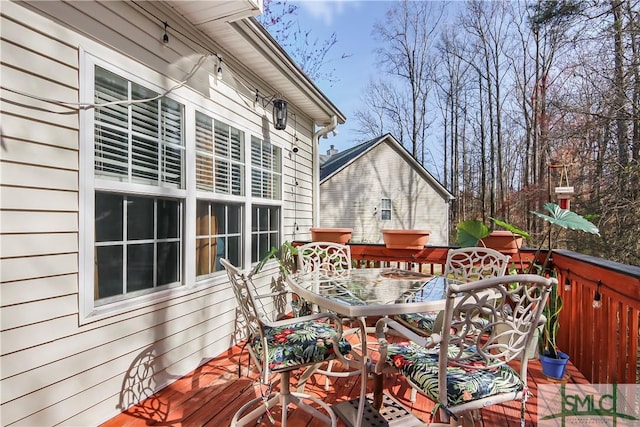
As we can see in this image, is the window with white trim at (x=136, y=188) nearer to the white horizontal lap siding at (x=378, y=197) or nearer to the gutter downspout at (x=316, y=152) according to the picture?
the gutter downspout at (x=316, y=152)

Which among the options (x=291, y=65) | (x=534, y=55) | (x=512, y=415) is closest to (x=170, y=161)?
(x=291, y=65)

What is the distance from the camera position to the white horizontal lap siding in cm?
1219

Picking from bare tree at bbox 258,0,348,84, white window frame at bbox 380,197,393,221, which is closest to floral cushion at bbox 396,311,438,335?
bare tree at bbox 258,0,348,84

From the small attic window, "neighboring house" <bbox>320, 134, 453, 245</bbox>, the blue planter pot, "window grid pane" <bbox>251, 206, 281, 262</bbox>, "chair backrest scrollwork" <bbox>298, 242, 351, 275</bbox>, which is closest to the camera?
the blue planter pot

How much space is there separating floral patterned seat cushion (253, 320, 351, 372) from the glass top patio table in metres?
0.21

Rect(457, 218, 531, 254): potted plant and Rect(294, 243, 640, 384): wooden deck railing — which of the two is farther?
Rect(457, 218, 531, 254): potted plant

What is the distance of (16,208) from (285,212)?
3.01m

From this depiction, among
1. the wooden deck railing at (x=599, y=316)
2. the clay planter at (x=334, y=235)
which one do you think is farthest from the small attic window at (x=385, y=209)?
the wooden deck railing at (x=599, y=316)

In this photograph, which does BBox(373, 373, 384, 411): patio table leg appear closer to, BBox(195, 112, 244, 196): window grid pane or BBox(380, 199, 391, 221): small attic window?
BBox(195, 112, 244, 196): window grid pane

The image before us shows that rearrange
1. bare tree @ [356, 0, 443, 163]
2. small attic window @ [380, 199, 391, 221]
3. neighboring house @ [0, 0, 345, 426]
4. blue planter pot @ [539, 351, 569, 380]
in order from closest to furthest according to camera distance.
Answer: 1. neighboring house @ [0, 0, 345, 426]
2. blue planter pot @ [539, 351, 569, 380]
3. small attic window @ [380, 199, 391, 221]
4. bare tree @ [356, 0, 443, 163]

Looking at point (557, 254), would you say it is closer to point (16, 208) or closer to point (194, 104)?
point (194, 104)

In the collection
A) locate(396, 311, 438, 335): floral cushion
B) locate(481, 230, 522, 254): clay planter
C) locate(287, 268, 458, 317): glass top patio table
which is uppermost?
locate(481, 230, 522, 254): clay planter

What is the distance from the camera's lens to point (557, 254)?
120 inches

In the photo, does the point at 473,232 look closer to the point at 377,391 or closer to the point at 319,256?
the point at 319,256
